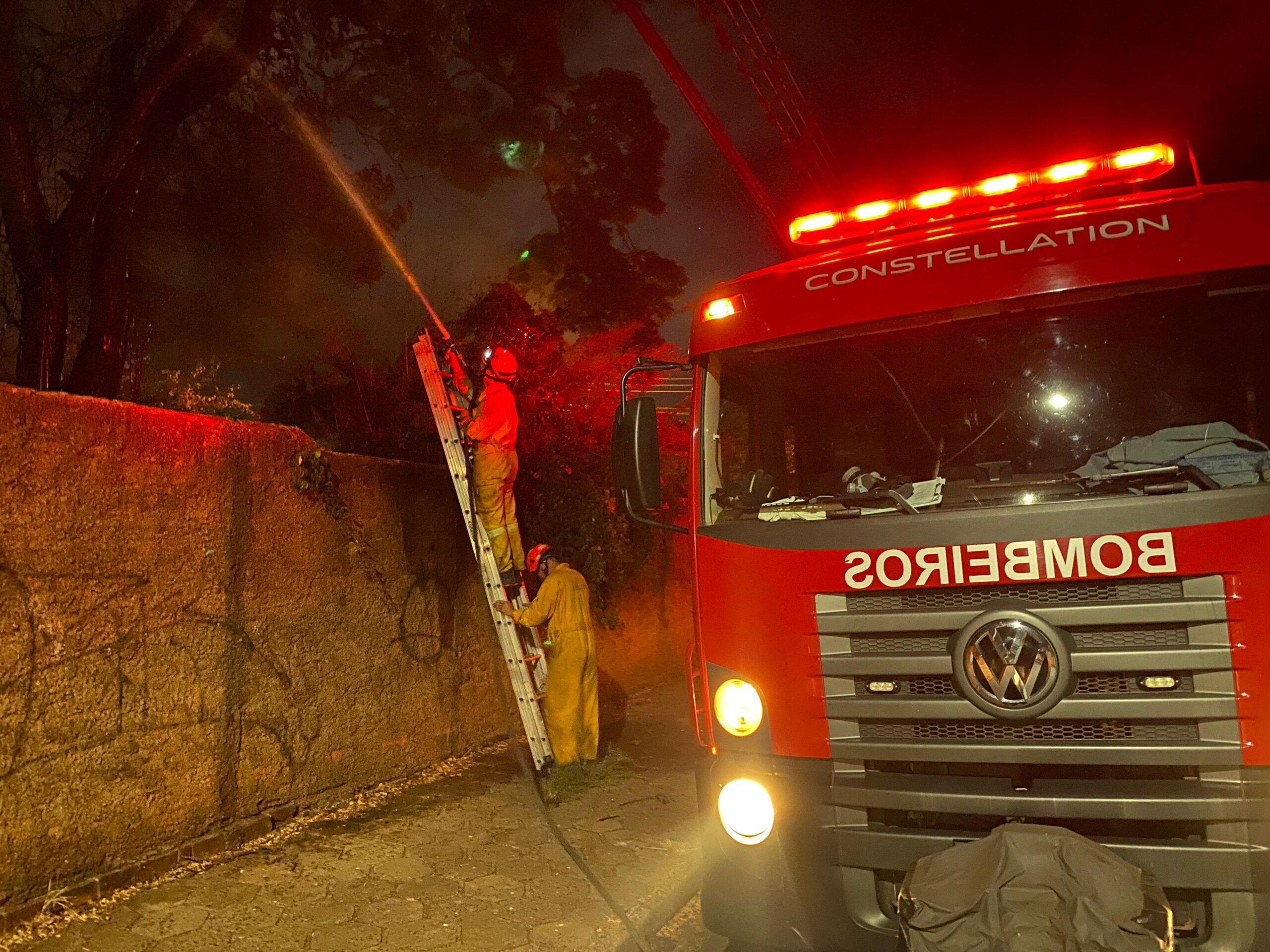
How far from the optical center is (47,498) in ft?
12.8

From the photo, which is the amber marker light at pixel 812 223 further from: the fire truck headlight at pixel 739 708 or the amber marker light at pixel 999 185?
the fire truck headlight at pixel 739 708

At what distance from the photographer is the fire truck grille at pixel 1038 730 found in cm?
285

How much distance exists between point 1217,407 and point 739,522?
174cm

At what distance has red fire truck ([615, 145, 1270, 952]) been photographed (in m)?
2.80

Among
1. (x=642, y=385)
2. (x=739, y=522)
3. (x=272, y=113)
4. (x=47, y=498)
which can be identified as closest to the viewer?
(x=739, y=522)

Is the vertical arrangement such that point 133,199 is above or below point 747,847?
above

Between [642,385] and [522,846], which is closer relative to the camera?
[522,846]

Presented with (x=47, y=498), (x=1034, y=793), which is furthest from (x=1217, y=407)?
(x=47, y=498)

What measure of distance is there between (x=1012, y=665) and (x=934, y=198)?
2.27 metres

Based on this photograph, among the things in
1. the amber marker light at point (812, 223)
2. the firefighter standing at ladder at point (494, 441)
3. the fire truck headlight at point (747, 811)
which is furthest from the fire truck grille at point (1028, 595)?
the firefighter standing at ladder at point (494, 441)

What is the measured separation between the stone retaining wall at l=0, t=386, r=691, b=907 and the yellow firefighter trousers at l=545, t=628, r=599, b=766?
0.99m

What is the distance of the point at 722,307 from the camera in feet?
12.7

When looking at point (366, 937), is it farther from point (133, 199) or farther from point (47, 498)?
point (133, 199)

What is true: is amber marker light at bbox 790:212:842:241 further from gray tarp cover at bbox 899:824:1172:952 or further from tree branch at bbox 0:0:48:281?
tree branch at bbox 0:0:48:281
